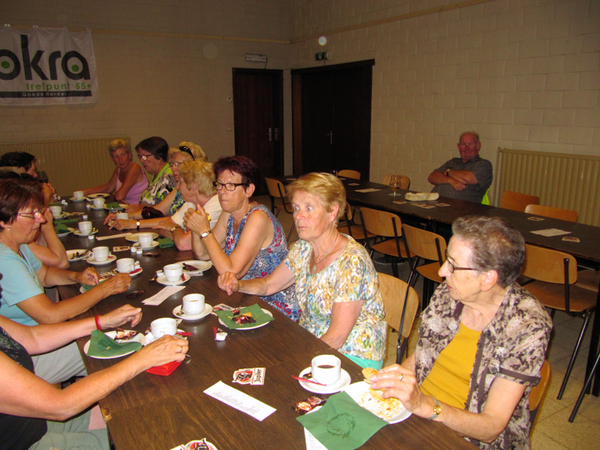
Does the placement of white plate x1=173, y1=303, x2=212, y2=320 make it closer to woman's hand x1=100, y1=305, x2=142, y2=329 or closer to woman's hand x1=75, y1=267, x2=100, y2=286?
woman's hand x1=100, y1=305, x2=142, y2=329

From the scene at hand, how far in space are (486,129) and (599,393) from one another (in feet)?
11.6

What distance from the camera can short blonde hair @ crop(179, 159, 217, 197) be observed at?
9.73 ft

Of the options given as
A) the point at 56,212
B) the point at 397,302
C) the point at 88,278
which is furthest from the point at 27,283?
the point at 56,212

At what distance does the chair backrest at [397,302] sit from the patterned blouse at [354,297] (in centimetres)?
13

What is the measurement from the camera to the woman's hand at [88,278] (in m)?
2.16

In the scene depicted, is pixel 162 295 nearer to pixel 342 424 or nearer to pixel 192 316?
pixel 192 316

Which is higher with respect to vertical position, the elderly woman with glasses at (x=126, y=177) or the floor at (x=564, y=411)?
the elderly woman with glasses at (x=126, y=177)

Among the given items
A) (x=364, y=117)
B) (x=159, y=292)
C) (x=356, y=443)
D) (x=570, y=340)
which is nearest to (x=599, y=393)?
(x=570, y=340)

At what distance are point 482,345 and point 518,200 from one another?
3263mm

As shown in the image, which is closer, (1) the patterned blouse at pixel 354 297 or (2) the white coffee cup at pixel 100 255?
(1) the patterned blouse at pixel 354 297

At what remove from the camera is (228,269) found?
7.31 feet

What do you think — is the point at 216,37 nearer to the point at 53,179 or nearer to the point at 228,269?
the point at 53,179

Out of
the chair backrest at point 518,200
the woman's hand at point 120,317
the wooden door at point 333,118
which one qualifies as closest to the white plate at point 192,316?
the woman's hand at point 120,317

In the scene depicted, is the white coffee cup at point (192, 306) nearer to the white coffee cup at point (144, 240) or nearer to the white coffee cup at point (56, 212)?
the white coffee cup at point (144, 240)
